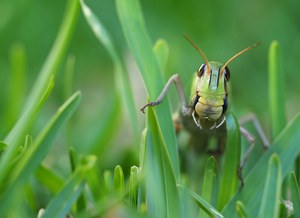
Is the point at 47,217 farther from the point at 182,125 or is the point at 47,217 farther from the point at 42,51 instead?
the point at 42,51

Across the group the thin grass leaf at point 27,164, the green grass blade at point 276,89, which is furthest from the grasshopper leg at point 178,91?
the thin grass leaf at point 27,164

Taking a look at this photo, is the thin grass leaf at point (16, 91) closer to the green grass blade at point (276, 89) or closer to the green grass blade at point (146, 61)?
the green grass blade at point (146, 61)

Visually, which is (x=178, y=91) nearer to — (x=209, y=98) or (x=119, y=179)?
(x=209, y=98)

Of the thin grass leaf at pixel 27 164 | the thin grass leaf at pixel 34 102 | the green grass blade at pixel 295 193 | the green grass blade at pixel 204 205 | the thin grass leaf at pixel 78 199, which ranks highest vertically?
the thin grass leaf at pixel 34 102

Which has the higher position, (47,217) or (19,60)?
(19,60)

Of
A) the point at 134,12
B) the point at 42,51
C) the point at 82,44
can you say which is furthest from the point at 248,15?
the point at 134,12

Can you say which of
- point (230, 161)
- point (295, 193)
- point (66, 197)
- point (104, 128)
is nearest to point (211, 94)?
point (230, 161)
